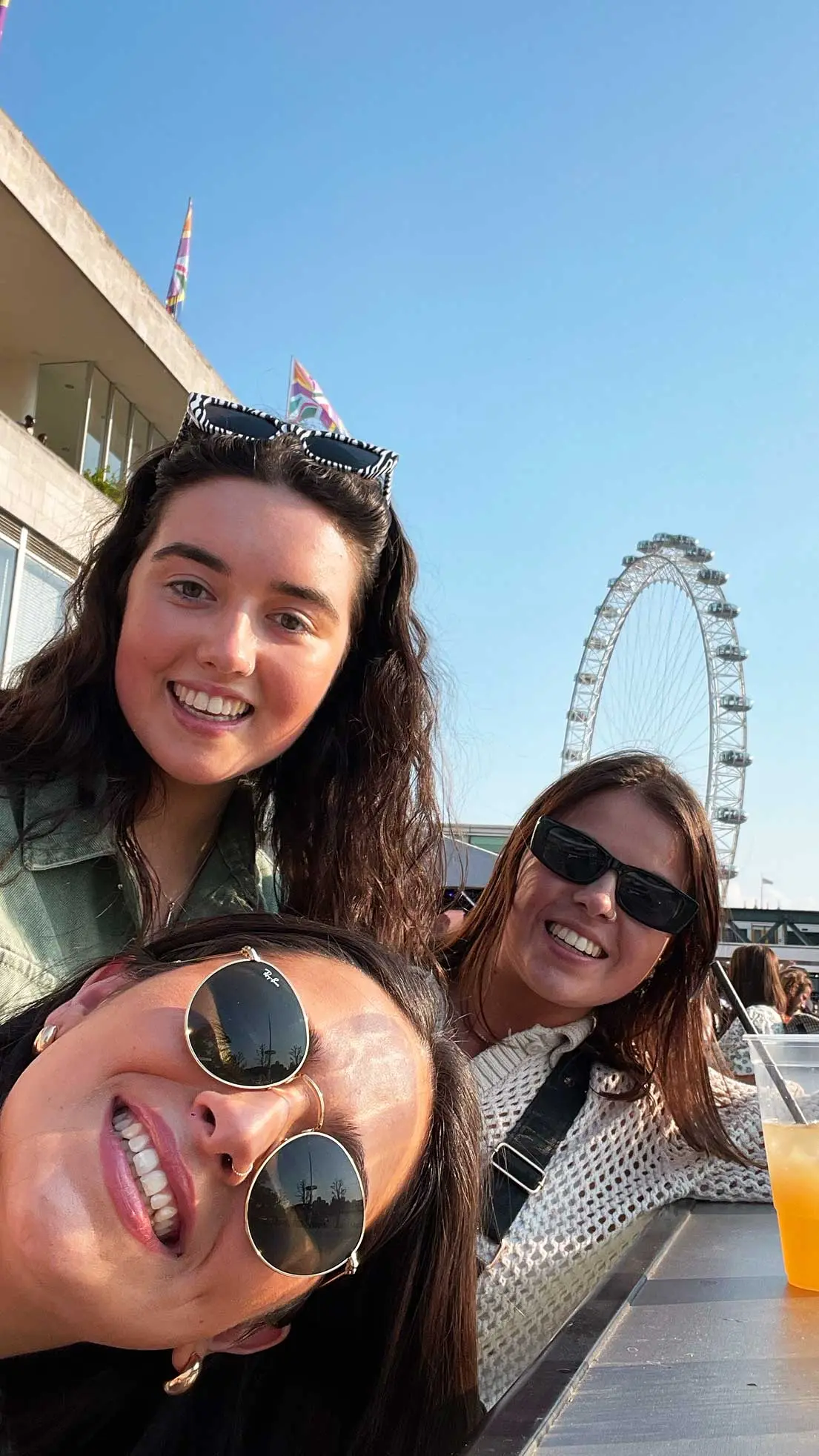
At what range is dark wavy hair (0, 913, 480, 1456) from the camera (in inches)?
57.6

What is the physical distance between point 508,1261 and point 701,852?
3.37 ft

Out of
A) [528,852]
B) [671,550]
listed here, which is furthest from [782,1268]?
[671,550]

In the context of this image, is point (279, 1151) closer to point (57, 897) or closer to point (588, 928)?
point (57, 897)

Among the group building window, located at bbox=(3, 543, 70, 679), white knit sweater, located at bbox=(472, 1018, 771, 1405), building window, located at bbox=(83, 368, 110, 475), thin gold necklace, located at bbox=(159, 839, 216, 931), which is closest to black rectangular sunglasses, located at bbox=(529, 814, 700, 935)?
white knit sweater, located at bbox=(472, 1018, 771, 1405)

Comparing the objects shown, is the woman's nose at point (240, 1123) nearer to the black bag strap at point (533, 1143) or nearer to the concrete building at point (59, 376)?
the black bag strap at point (533, 1143)

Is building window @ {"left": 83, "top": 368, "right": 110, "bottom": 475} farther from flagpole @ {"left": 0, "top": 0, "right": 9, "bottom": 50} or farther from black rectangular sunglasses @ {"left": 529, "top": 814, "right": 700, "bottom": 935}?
black rectangular sunglasses @ {"left": 529, "top": 814, "right": 700, "bottom": 935}

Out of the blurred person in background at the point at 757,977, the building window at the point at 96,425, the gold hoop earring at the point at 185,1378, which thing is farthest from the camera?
the building window at the point at 96,425

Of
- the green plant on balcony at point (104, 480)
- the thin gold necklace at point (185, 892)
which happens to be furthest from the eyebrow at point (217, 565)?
the green plant on balcony at point (104, 480)

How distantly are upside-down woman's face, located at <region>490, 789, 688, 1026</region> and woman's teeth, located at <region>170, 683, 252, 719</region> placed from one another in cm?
83

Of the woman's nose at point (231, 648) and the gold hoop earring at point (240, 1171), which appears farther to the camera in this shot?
the woman's nose at point (231, 648)

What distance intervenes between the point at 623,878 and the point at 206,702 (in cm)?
100

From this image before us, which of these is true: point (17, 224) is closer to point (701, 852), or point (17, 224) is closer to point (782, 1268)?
point (701, 852)

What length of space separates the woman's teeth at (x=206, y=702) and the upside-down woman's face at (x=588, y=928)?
831 millimetres

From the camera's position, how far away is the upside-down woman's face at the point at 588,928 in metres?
2.50
